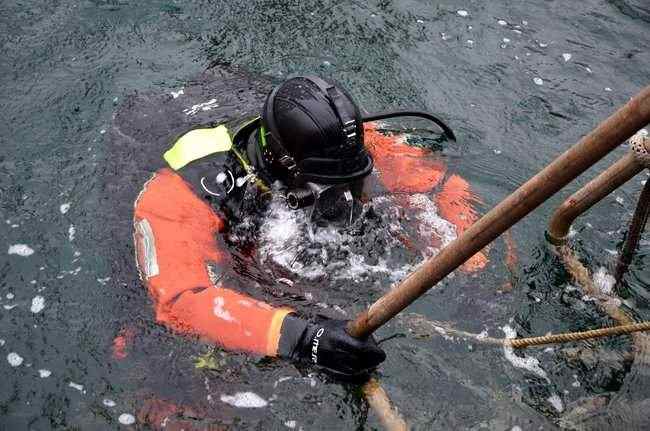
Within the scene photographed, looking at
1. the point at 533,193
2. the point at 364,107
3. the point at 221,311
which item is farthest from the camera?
the point at 364,107

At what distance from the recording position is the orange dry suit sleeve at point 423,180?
4.56 m

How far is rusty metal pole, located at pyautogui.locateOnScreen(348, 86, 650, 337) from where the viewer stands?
207cm

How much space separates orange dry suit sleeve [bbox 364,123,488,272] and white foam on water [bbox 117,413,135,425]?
219 cm

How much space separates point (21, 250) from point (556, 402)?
356 cm

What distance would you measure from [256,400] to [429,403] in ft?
3.17

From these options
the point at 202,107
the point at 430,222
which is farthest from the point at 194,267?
the point at 202,107

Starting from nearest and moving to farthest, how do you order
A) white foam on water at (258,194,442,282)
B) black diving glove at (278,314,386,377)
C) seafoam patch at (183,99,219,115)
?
black diving glove at (278,314,386,377) < white foam on water at (258,194,442,282) < seafoam patch at (183,99,219,115)

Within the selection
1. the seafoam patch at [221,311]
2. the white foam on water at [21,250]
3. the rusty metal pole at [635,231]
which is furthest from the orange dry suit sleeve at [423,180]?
the white foam on water at [21,250]

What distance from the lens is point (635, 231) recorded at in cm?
416

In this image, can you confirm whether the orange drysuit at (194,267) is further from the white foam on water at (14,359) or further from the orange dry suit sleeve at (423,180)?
the white foam on water at (14,359)

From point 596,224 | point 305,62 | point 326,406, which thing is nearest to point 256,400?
point 326,406

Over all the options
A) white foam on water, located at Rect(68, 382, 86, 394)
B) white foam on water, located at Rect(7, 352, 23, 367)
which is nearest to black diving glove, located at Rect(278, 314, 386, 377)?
white foam on water, located at Rect(68, 382, 86, 394)

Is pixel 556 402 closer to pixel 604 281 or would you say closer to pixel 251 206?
pixel 604 281

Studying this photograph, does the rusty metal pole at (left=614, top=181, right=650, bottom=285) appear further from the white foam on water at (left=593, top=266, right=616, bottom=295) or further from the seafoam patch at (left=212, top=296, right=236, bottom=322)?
the seafoam patch at (left=212, top=296, right=236, bottom=322)
